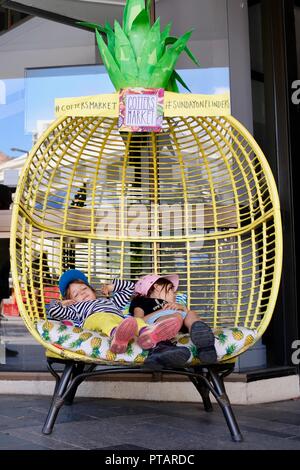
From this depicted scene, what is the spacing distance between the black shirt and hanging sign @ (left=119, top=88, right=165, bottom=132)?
0.72 metres

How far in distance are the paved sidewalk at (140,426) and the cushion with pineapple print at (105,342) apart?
0.29 metres

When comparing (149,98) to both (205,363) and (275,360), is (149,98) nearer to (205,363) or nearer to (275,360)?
(205,363)

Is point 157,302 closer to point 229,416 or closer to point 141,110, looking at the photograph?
point 229,416

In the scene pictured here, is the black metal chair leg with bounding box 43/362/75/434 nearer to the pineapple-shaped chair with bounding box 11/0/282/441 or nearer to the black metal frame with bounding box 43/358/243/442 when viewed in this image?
the black metal frame with bounding box 43/358/243/442

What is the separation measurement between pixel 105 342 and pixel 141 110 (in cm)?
94

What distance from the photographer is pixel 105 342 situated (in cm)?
211

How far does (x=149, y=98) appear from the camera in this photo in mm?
2416

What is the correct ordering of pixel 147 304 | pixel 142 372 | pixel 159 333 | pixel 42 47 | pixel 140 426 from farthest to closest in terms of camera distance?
1. pixel 42 47
2. pixel 147 304
3. pixel 140 426
4. pixel 142 372
5. pixel 159 333

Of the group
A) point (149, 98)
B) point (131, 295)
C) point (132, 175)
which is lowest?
point (131, 295)

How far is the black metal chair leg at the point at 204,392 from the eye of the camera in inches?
101

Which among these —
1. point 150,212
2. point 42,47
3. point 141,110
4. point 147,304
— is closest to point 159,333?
point 147,304
